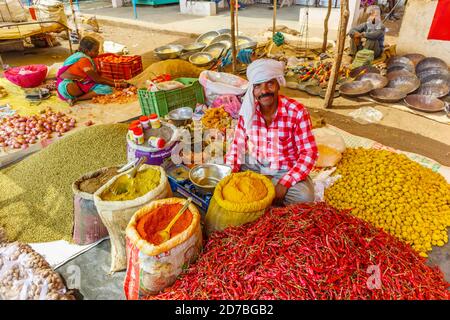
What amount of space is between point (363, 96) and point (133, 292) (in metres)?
4.96

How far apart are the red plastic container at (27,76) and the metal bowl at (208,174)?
15.5ft

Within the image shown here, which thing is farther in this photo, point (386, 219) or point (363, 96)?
point (363, 96)

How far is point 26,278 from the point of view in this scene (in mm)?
1940

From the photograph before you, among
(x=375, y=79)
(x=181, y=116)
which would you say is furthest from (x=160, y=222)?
(x=375, y=79)

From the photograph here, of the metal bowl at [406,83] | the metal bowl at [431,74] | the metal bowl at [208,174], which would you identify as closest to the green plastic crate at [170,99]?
the metal bowl at [208,174]

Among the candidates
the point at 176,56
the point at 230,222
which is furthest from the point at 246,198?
the point at 176,56

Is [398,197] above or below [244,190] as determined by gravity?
below

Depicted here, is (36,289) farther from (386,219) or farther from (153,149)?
(386,219)

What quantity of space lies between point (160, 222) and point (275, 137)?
3.70ft

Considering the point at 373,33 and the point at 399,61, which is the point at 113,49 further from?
the point at 399,61

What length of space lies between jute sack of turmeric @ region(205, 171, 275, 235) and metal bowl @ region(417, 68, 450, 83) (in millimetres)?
4805

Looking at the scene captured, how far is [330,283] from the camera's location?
1.59 m
